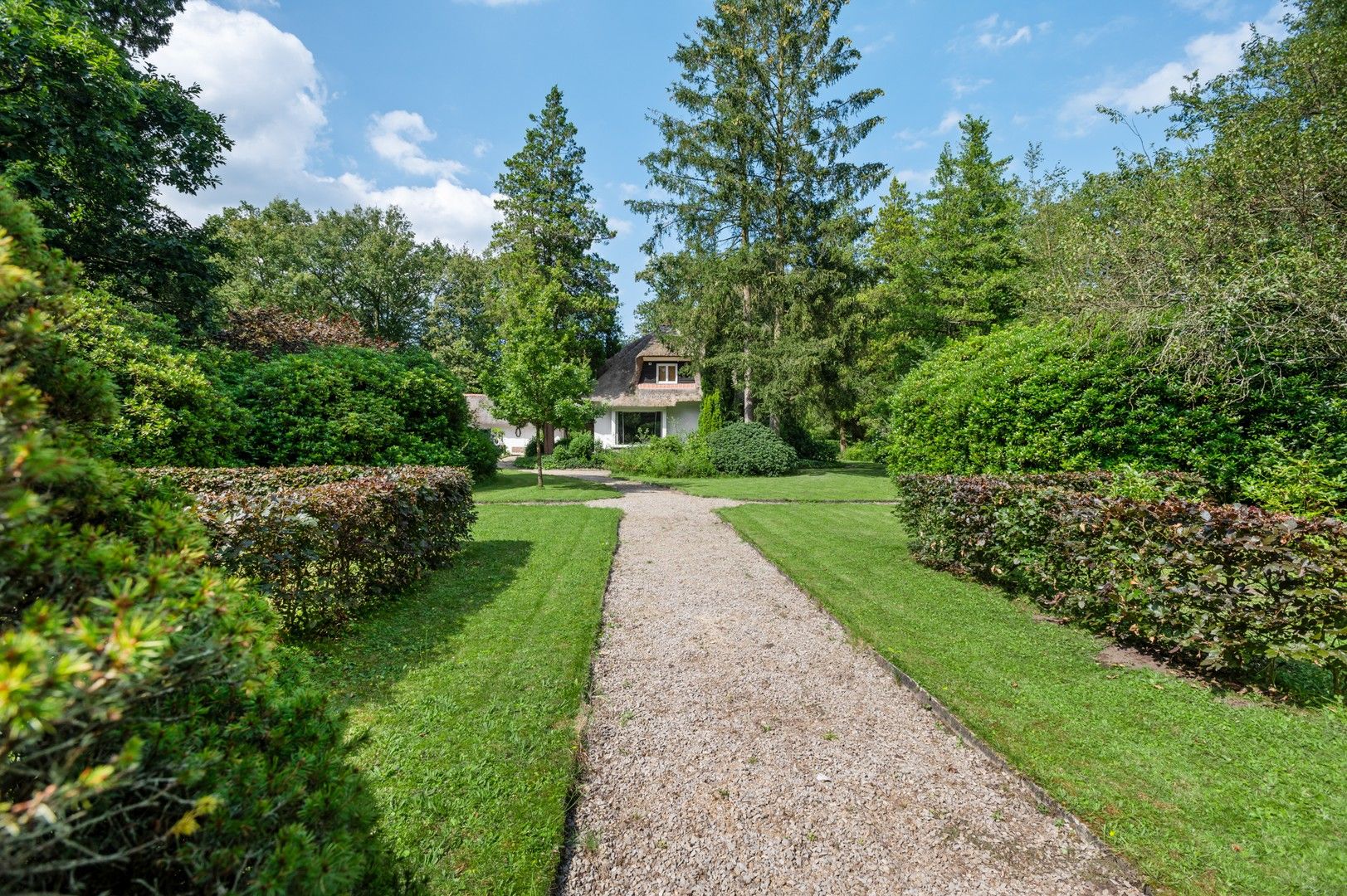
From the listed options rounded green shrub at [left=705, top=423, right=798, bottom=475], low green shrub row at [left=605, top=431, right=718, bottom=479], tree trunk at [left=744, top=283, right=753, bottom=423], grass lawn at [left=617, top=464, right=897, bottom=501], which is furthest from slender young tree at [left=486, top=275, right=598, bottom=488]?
tree trunk at [left=744, top=283, right=753, bottom=423]

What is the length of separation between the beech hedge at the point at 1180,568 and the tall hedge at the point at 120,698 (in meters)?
5.74

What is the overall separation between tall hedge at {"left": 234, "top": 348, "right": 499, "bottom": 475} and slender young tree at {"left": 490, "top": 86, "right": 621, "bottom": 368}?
53.5 ft

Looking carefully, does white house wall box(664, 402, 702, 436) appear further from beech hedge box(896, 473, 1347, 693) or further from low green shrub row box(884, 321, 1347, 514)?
beech hedge box(896, 473, 1347, 693)

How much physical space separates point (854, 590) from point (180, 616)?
22.1 ft

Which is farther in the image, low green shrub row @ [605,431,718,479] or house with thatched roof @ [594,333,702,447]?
house with thatched roof @ [594,333,702,447]

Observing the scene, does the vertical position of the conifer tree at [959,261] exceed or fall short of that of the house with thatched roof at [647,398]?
it exceeds it

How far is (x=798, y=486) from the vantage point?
18.8 meters

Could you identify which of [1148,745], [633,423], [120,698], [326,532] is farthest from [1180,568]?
[633,423]

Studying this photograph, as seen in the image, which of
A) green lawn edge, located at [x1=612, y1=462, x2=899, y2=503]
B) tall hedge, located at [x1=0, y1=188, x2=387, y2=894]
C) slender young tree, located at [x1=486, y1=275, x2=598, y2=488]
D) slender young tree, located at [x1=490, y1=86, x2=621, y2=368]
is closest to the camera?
tall hedge, located at [x1=0, y1=188, x2=387, y2=894]

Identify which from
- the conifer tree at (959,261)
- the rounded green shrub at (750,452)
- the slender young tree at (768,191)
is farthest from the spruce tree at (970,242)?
the rounded green shrub at (750,452)

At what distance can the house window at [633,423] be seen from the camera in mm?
30781

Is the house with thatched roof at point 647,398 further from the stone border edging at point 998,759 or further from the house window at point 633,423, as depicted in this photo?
the stone border edging at point 998,759

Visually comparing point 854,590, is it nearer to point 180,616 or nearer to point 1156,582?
point 1156,582

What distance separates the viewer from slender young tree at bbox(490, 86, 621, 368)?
29.0 metres
